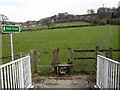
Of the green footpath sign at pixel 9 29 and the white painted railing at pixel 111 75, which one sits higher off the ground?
the green footpath sign at pixel 9 29

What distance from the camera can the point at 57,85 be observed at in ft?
14.7

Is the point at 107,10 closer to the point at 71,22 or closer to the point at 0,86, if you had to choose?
the point at 71,22

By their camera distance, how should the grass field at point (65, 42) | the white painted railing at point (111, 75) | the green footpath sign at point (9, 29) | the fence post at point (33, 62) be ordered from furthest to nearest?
1. the grass field at point (65, 42)
2. the fence post at point (33, 62)
3. the green footpath sign at point (9, 29)
4. the white painted railing at point (111, 75)

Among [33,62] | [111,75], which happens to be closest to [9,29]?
[33,62]

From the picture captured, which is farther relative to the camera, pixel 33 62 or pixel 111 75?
pixel 33 62

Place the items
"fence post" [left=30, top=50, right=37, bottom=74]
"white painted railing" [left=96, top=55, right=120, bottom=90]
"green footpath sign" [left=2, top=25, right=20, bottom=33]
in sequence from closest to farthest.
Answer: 1. "white painted railing" [left=96, top=55, right=120, bottom=90]
2. "green footpath sign" [left=2, top=25, right=20, bottom=33]
3. "fence post" [left=30, top=50, right=37, bottom=74]

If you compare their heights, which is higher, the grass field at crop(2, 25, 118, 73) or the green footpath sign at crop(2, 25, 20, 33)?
the green footpath sign at crop(2, 25, 20, 33)

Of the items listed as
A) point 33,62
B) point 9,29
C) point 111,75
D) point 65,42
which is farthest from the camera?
point 65,42

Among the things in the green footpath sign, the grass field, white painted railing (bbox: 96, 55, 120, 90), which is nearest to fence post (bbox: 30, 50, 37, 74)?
the green footpath sign

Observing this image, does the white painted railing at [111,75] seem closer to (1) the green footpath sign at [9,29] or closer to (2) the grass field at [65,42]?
(1) the green footpath sign at [9,29]

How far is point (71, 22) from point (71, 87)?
147 feet

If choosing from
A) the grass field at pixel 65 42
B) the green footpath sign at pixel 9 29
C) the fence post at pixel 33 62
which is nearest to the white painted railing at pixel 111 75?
the green footpath sign at pixel 9 29

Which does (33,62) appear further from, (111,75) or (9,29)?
(111,75)

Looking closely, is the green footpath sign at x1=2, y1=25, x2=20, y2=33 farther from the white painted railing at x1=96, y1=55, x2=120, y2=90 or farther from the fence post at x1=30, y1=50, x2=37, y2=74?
the white painted railing at x1=96, y1=55, x2=120, y2=90
